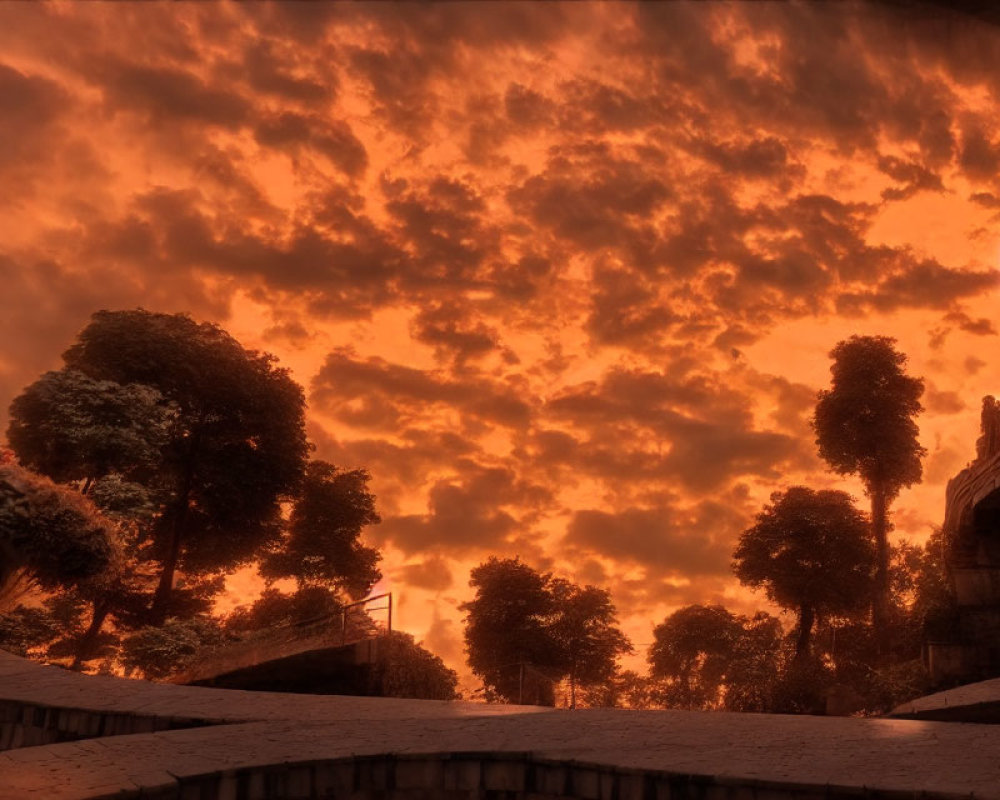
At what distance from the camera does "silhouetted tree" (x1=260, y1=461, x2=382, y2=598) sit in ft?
140

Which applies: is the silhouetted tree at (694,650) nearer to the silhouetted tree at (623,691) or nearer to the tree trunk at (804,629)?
the silhouetted tree at (623,691)

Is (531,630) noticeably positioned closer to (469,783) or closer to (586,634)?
(586,634)

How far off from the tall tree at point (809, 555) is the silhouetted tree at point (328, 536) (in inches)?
725

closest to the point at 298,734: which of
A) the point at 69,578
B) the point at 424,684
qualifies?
the point at 69,578

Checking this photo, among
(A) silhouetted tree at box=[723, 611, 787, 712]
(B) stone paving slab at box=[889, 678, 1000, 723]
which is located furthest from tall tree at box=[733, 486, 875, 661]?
(B) stone paving slab at box=[889, 678, 1000, 723]

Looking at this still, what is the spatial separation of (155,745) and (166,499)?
89.1 feet

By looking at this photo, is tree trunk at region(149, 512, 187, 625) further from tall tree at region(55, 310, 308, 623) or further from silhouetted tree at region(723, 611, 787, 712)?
silhouetted tree at region(723, 611, 787, 712)

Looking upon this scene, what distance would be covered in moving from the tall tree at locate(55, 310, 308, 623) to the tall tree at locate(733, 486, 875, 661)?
21.9m

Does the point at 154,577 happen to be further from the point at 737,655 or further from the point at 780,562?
the point at 737,655

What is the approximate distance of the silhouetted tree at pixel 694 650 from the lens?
188 feet

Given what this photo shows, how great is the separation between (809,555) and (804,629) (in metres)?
3.36

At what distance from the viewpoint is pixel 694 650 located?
59344mm

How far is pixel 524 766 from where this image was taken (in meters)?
8.70

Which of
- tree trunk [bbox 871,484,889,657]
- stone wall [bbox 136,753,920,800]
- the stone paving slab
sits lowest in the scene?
stone wall [bbox 136,753,920,800]
